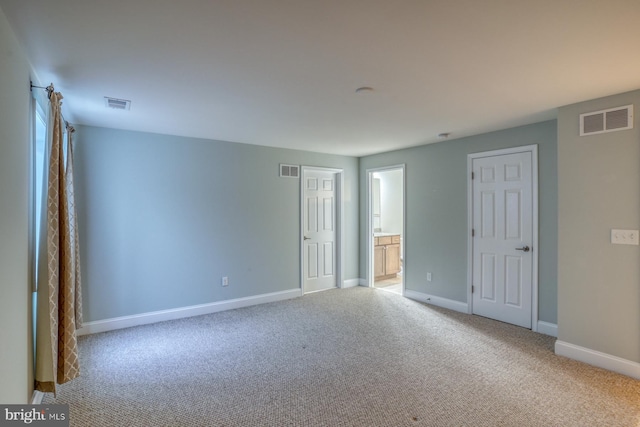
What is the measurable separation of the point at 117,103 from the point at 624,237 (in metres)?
4.60

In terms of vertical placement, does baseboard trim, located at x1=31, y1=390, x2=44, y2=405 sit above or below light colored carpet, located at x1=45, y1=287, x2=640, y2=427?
above

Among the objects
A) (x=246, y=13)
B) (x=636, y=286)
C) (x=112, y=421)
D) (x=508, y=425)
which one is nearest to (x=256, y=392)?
(x=112, y=421)

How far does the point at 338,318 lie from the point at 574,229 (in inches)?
108

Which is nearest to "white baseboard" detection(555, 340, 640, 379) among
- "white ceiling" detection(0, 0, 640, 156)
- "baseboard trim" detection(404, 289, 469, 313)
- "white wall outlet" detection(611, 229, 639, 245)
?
"white wall outlet" detection(611, 229, 639, 245)

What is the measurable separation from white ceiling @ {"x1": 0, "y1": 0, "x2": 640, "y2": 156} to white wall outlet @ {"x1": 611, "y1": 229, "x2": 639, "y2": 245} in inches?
47.1

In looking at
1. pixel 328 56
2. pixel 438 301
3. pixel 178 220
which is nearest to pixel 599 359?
pixel 438 301

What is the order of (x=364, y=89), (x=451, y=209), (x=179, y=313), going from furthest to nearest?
(x=451, y=209) < (x=179, y=313) < (x=364, y=89)

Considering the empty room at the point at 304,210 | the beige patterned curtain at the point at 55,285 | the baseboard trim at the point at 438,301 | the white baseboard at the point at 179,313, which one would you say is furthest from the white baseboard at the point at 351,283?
the beige patterned curtain at the point at 55,285

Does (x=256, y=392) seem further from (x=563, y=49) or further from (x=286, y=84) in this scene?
(x=563, y=49)

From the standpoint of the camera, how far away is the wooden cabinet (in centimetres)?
634

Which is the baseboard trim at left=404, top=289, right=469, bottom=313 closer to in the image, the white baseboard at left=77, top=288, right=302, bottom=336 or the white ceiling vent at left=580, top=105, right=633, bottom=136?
the white baseboard at left=77, top=288, right=302, bottom=336

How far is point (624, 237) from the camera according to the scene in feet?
9.25

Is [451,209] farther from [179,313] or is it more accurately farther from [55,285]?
[55,285]

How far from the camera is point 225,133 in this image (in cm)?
420
